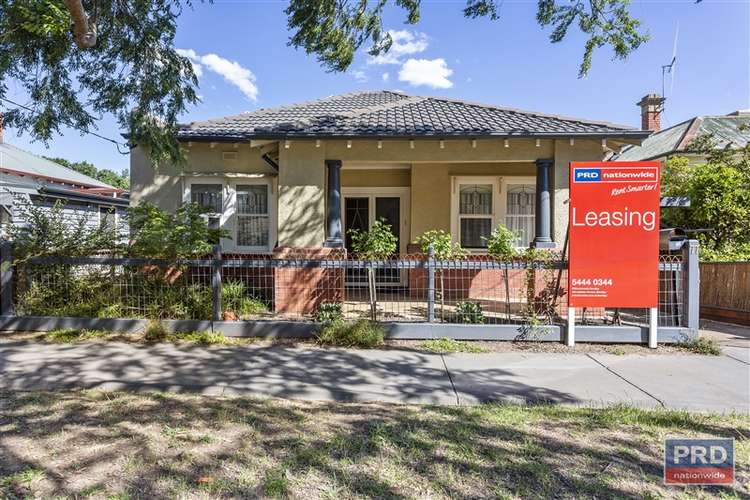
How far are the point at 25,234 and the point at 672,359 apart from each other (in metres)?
10.3

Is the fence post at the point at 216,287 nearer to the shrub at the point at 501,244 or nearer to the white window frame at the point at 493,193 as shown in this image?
the shrub at the point at 501,244

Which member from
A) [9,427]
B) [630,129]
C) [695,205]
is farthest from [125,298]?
[695,205]

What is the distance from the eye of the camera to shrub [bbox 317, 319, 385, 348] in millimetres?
6062

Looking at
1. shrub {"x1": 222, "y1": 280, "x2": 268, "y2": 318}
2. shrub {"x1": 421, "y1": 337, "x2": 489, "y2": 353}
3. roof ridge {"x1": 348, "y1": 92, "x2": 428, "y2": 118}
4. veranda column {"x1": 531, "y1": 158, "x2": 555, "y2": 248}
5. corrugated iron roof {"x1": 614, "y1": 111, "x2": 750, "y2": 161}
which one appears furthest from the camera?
corrugated iron roof {"x1": 614, "y1": 111, "x2": 750, "y2": 161}

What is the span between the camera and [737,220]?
955 cm

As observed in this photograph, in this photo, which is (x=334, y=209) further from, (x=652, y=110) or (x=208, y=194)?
(x=652, y=110)

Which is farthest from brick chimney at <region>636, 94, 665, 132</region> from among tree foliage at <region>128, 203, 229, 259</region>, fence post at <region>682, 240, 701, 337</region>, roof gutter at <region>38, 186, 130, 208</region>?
roof gutter at <region>38, 186, 130, 208</region>

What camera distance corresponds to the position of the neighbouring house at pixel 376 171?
8.04 m

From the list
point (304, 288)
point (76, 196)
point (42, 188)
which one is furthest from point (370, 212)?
point (76, 196)

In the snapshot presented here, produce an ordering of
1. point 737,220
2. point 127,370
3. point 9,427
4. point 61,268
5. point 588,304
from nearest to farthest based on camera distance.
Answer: point 9,427 → point 127,370 → point 588,304 → point 61,268 → point 737,220

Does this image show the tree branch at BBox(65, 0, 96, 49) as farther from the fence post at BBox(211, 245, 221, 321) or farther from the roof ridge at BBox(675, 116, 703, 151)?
the roof ridge at BBox(675, 116, 703, 151)

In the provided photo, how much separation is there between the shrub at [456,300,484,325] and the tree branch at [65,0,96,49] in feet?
21.6

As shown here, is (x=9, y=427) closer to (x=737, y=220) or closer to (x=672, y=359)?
(x=672, y=359)

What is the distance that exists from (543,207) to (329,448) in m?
6.61
